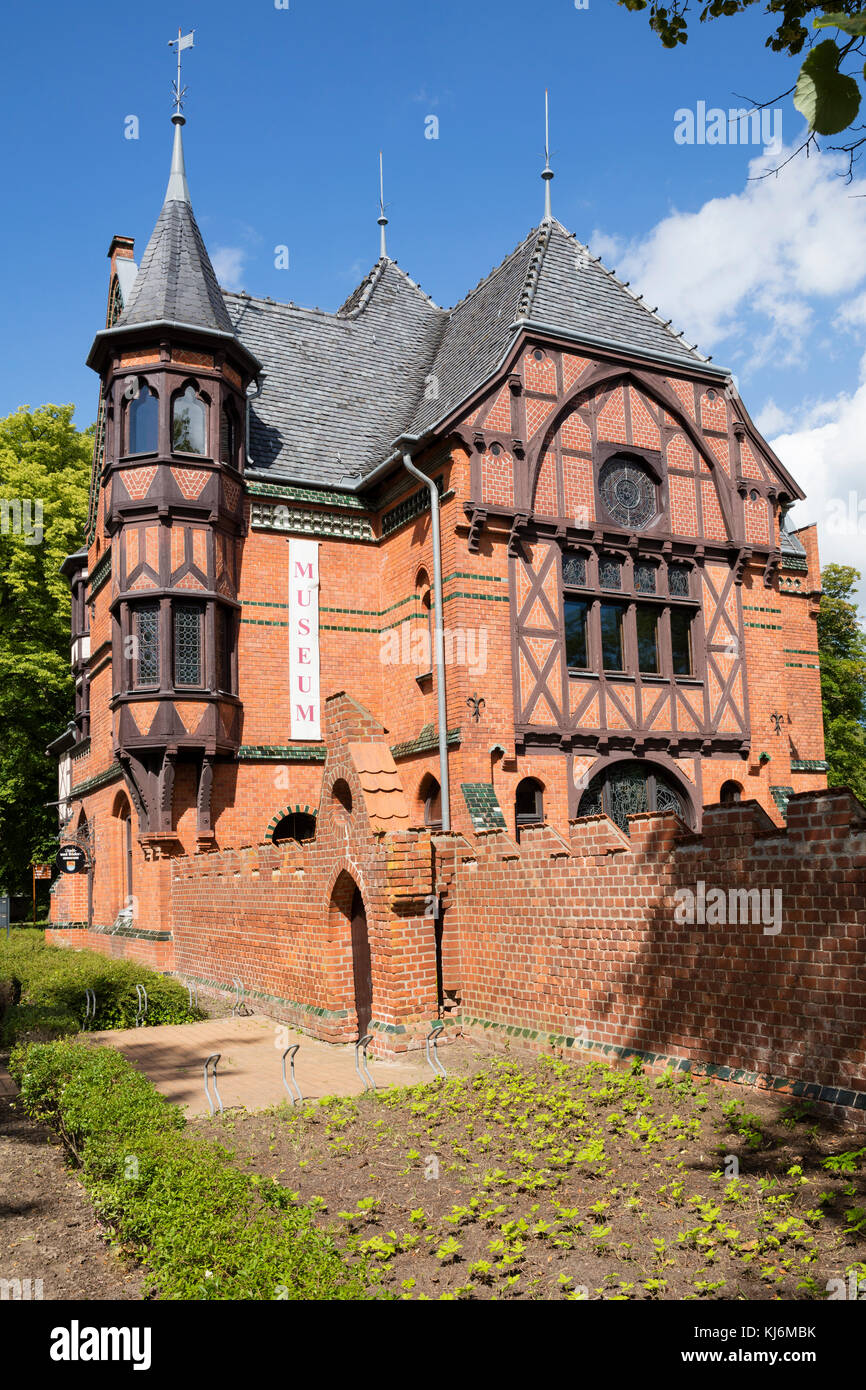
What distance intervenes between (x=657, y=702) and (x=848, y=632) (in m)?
22.0

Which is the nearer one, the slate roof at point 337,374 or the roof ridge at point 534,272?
the roof ridge at point 534,272

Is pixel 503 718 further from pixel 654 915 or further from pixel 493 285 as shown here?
pixel 493 285

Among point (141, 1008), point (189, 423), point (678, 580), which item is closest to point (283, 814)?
point (141, 1008)

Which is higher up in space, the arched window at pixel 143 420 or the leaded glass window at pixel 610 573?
the arched window at pixel 143 420

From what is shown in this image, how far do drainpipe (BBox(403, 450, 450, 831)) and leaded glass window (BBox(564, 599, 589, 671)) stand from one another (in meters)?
2.50

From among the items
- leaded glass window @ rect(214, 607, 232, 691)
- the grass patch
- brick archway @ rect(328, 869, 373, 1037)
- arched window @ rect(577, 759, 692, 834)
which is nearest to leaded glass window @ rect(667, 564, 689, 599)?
arched window @ rect(577, 759, 692, 834)

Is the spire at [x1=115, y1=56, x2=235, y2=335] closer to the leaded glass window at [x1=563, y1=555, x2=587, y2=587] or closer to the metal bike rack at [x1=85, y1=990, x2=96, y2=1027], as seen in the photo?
the leaded glass window at [x1=563, y1=555, x2=587, y2=587]

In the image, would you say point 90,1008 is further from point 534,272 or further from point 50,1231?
point 534,272

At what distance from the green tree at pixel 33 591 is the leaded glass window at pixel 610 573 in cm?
1981

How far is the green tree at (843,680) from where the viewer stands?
35938mm

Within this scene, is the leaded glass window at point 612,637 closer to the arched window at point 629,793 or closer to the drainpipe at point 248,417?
the arched window at point 629,793

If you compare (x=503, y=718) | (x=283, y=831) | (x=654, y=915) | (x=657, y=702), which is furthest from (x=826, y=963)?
(x=283, y=831)

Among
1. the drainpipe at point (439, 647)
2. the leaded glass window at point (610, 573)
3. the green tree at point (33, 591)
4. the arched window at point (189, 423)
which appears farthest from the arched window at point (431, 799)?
the green tree at point (33, 591)

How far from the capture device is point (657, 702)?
63.3 ft
